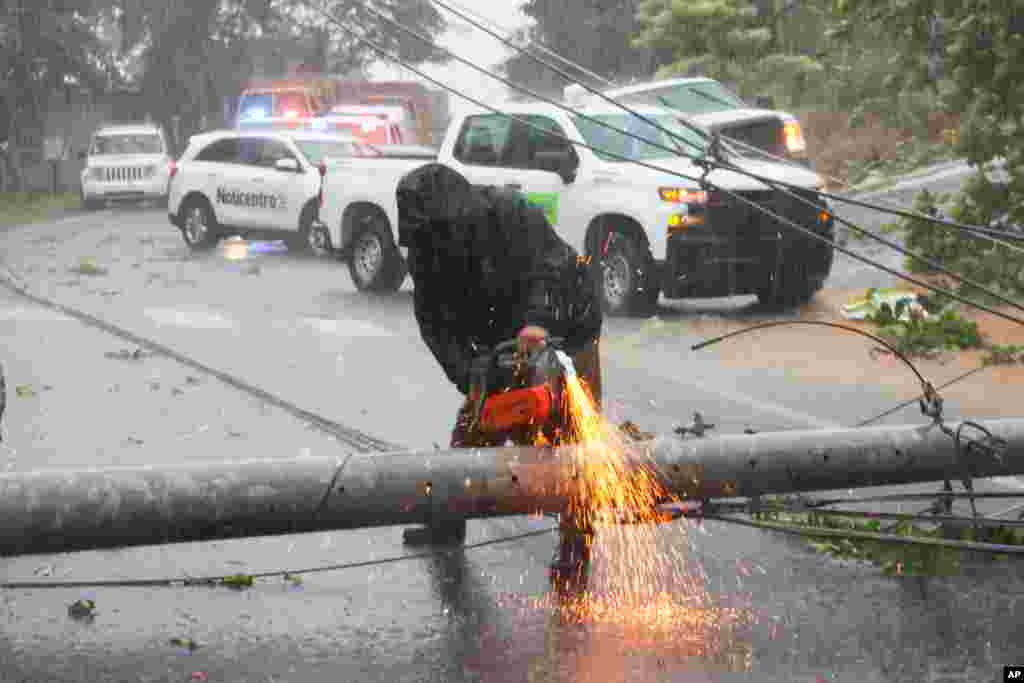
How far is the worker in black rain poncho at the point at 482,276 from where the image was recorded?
626cm

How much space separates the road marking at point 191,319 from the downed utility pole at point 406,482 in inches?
418

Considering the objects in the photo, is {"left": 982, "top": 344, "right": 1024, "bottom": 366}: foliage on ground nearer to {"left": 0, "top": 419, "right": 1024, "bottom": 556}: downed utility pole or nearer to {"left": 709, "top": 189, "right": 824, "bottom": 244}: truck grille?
{"left": 709, "top": 189, "right": 824, "bottom": 244}: truck grille

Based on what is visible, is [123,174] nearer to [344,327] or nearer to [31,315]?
[31,315]

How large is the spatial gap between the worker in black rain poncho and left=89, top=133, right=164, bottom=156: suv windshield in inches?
1439

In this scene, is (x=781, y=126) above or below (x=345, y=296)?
above

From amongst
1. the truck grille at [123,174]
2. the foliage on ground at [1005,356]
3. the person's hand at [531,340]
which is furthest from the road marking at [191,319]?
the truck grille at [123,174]

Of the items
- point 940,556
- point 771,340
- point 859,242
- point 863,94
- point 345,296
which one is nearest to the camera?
point 940,556

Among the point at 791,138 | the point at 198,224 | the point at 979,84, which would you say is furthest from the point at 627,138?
the point at 198,224

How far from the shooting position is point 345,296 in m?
19.2

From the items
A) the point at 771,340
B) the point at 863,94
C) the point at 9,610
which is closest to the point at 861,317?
the point at 771,340

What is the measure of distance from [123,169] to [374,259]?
23.4m

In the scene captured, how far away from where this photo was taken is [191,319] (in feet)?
55.5

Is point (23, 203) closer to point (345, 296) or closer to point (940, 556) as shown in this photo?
point (345, 296)

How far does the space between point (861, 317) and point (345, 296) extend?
601 centimetres
